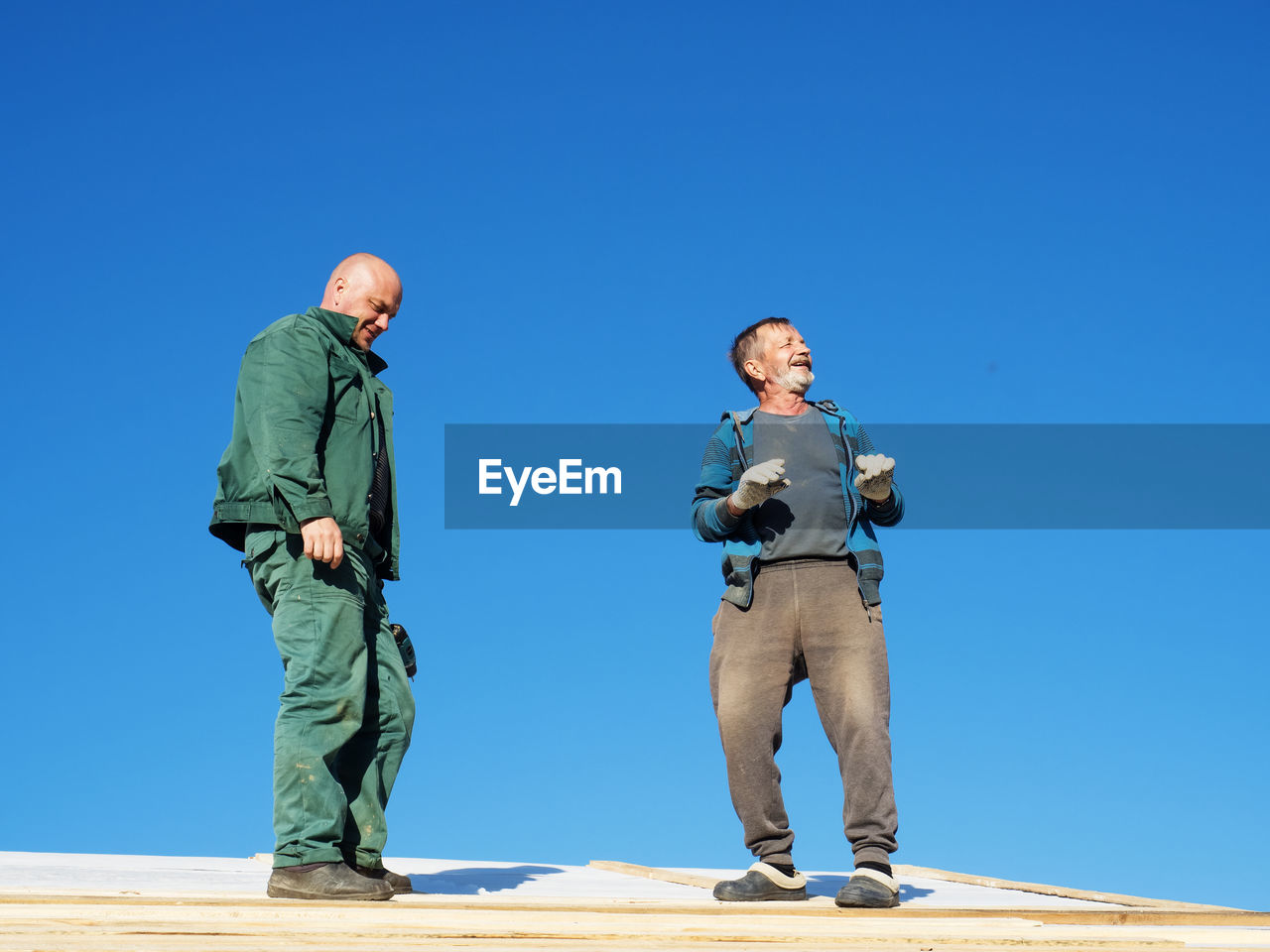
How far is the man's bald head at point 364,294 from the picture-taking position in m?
4.57

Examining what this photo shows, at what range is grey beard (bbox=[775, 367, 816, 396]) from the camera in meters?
4.78

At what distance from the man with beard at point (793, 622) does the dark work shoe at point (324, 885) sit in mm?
1155

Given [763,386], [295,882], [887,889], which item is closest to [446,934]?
[295,882]

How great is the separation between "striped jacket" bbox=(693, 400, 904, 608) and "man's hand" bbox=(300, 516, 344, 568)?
51.0 inches

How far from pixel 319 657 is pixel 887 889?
75.7 inches

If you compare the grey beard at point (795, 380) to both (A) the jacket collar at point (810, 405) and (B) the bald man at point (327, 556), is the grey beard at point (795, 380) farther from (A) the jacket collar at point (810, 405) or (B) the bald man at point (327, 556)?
(B) the bald man at point (327, 556)

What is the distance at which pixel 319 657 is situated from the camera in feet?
13.4

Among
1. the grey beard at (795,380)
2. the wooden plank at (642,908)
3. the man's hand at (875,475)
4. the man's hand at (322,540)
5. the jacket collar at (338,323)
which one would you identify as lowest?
the wooden plank at (642,908)

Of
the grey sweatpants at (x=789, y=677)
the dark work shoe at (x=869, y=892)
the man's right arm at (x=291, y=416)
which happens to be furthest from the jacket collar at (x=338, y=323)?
the dark work shoe at (x=869, y=892)

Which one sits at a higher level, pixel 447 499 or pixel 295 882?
pixel 447 499

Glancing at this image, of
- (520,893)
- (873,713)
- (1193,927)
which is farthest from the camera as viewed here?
(520,893)

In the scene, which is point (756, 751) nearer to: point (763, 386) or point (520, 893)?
point (520, 893)

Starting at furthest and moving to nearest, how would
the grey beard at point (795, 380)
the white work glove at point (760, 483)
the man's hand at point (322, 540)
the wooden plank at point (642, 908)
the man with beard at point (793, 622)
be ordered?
the grey beard at point (795, 380) → the man with beard at point (793, 622) → the white work glove at point (760, 483) → the man's hand at point (322, 540) → the wooden plank at point (642, 908)

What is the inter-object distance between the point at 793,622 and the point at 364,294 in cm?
191
